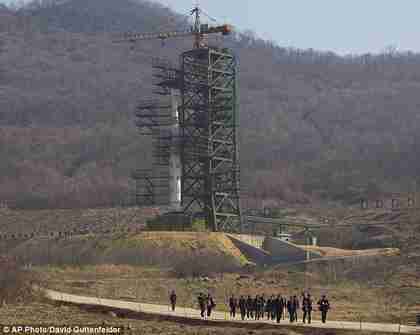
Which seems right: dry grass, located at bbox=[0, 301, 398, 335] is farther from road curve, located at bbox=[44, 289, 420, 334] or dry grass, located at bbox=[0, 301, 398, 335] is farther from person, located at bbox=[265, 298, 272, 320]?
person, located at bbox=[265, 298, 272, 320]

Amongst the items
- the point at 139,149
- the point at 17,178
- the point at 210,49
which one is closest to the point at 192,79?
the point at 210,49

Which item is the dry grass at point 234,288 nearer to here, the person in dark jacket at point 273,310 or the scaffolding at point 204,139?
the person in dark jacket at point 273,310

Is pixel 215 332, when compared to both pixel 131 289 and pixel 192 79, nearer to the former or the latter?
pixel 131 289

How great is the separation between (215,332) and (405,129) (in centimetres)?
12520

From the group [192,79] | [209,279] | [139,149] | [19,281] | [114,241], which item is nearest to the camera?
[19,281]

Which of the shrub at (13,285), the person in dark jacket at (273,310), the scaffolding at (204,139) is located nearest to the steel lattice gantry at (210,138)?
the scaffolding at (204,139)

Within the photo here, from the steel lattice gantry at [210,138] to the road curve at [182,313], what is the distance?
26502 mm

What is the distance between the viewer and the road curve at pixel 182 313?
3334cm

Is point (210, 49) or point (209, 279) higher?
point (210, 49)

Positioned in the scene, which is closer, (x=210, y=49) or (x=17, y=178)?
(x=210, y=49)

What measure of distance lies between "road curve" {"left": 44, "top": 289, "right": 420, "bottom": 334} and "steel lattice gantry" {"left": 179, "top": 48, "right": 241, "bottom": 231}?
86.9 feet

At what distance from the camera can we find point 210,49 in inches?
2879

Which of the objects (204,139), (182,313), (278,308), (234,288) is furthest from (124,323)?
(204,139)

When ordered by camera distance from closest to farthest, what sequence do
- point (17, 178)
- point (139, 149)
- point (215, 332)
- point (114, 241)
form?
point (215, 332) → point (114, 241) → point (17, 178) → point (139, 149)
